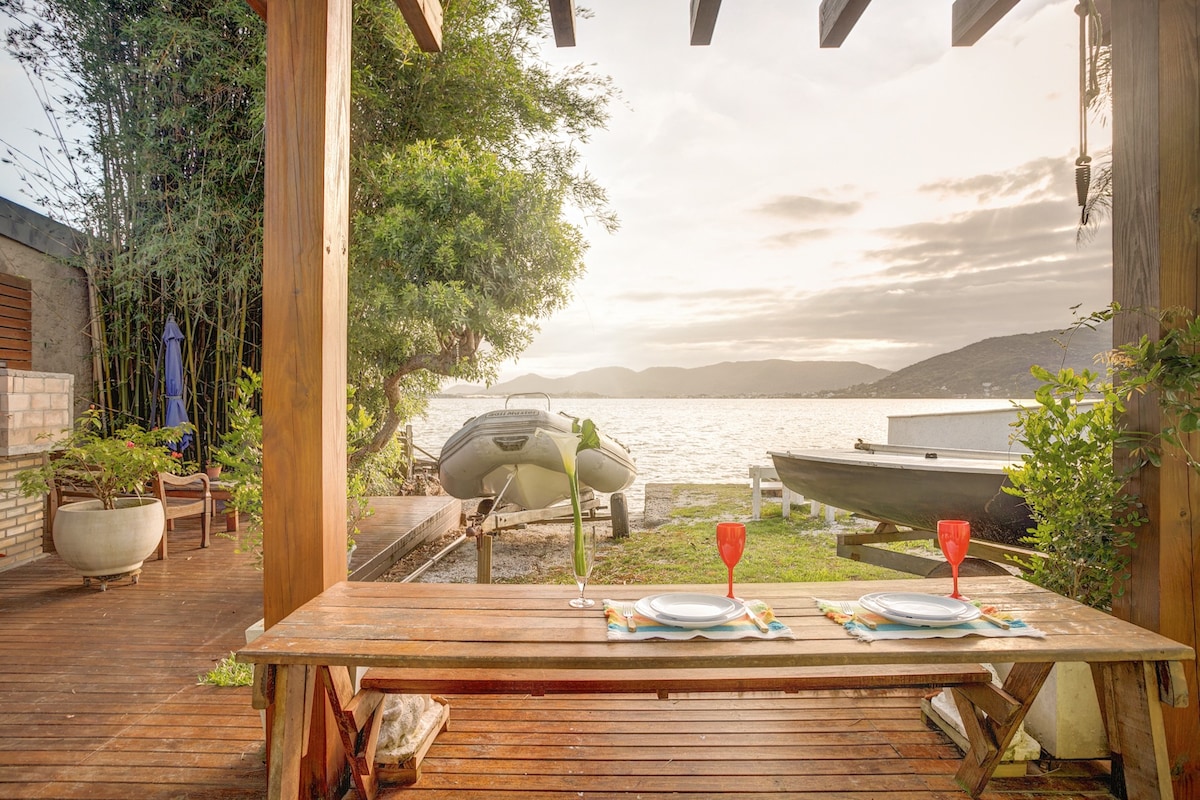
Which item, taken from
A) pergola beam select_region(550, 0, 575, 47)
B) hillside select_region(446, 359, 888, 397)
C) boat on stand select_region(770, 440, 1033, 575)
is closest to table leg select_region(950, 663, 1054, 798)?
boat on stand select_region(770, 440, 1033, 575)

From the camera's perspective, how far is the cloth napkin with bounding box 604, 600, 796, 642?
1.21 metres

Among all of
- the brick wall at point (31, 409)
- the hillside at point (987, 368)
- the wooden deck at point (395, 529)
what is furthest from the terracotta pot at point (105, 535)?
the hillside at point (987, 368)

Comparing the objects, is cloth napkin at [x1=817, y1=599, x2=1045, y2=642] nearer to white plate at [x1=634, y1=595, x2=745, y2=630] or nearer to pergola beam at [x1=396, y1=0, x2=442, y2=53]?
white plate at [x1=634, y1=595, x2=745, y2=630]

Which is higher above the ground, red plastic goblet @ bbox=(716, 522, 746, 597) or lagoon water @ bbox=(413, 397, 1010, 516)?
red plastic goblet @ bbox=(716, 522, 746, 597)

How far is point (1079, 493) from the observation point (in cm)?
168

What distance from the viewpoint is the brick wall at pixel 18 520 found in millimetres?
3779

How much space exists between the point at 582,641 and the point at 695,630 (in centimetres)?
22

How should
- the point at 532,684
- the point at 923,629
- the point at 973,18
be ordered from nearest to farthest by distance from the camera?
the point at 923,629 < the point at 532,684 < the point at 973,18

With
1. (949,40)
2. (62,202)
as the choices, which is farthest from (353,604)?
(62,202)

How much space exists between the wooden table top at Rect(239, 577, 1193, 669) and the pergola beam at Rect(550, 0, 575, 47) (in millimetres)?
1646

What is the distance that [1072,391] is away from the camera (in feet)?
5.60

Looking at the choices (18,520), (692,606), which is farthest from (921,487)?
(18,520)

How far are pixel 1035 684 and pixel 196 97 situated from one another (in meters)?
6.60

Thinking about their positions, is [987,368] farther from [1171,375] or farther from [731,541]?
[731,541]
